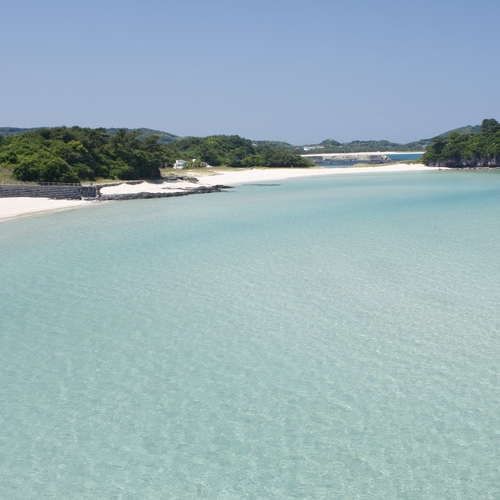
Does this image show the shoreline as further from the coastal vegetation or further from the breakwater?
the coastal vegetation

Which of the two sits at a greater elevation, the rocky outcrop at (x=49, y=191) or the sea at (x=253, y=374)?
the rocky outcrop at (x=49, y=191)

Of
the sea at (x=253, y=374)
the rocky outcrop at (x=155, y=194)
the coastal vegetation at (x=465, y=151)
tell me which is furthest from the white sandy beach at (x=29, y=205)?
the coastal vegetation at (x=465, y=151)

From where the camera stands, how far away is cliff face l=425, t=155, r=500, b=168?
11075 cm

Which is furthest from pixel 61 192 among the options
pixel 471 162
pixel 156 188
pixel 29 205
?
pixel 471 162

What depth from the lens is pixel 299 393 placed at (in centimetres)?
1011

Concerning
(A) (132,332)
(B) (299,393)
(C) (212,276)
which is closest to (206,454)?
(B) (299,393)

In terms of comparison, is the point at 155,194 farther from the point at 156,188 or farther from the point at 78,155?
the point at 78,155

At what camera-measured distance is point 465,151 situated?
112688mm

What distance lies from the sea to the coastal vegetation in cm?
9685

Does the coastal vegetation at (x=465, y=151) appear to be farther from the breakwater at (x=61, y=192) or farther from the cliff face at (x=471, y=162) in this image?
the breakwater at (x=61, y=192)

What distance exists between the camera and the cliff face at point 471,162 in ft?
363

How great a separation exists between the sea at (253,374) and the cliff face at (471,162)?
3826 inches

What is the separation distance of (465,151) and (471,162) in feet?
11.8

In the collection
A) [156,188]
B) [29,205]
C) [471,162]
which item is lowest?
[29,205]
